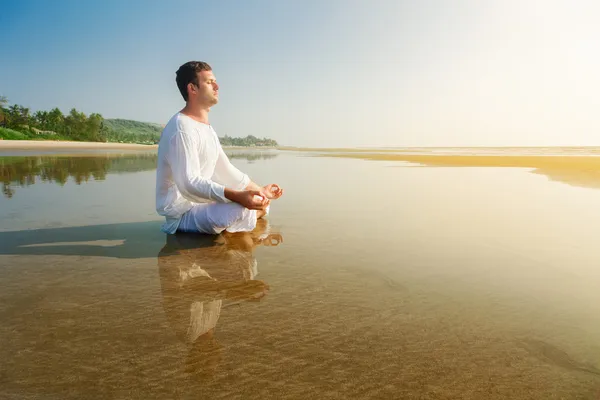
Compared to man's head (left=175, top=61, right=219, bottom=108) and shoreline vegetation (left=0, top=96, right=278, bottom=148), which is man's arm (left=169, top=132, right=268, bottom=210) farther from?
shoreline vegetation (left=0, top=96, right=278, bottom=148)

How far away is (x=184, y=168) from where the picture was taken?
4195 millimetres

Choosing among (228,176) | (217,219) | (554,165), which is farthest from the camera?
(554,165)

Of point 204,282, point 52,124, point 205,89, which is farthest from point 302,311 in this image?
point 52,124

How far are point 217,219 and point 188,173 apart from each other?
632mm

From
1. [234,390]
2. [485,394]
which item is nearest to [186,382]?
[234,390]

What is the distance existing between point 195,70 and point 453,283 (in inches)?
141

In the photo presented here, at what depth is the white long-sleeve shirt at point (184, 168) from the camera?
13.7 feet

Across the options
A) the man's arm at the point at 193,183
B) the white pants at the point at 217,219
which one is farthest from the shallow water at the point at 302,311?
the man's arm at the point at 193,183

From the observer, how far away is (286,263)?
3678mm

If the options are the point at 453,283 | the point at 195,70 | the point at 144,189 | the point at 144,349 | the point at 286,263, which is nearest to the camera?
the point at 144,349

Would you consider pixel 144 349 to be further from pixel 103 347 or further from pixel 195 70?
pixel 195 70

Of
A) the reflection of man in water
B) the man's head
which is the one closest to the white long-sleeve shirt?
the man's head

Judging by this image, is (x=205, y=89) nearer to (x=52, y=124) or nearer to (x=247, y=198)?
(x=247, y=198)

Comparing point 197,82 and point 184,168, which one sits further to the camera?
point 197,82
